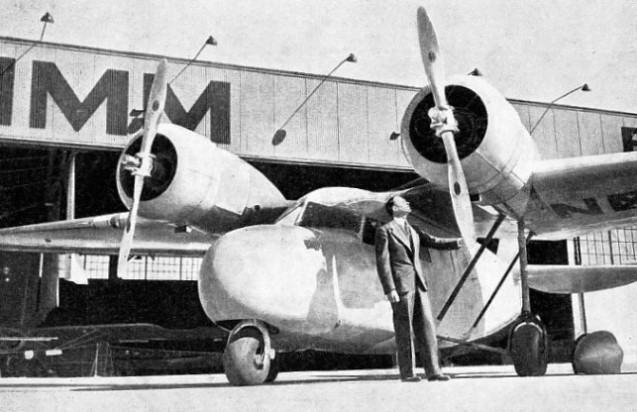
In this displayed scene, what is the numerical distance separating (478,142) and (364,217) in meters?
1.79

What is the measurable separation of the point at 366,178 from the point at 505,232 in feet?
31.3

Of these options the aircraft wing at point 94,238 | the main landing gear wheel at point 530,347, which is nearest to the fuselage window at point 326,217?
the main landing gear wheel at point 530,347

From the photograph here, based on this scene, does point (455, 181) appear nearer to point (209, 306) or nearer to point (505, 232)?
point (209, 306)

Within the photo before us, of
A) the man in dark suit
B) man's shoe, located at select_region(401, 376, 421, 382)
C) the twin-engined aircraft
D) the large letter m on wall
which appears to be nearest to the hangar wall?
the large letter m on wall

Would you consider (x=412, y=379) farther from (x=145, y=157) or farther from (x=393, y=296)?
(x=145, y=157)

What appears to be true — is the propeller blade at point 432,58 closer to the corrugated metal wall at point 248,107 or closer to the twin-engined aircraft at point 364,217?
the twin-engined aircraft at point 364,217

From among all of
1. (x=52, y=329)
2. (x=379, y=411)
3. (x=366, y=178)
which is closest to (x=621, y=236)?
(x=366, y=178)

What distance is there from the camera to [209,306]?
7293mm

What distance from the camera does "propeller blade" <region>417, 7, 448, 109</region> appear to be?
6898 mm

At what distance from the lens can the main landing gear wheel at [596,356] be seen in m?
9.38

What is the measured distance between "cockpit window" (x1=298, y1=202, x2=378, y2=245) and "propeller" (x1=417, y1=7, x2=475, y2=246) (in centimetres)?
164

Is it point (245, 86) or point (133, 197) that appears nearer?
point (133, 197)

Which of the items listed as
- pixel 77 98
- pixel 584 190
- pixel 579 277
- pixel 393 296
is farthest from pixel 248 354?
pixel 77 98

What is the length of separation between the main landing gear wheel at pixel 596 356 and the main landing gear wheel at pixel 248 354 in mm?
4766
